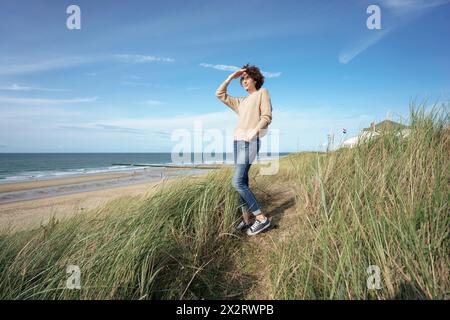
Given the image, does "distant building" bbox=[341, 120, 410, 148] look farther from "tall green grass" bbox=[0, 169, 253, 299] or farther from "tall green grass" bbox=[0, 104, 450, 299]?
"tall green grass" bbox=[0, 169, 253, 299]

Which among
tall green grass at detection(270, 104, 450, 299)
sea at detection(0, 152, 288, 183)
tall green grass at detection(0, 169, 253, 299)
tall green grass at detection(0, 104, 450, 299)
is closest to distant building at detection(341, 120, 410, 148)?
tall green grass at detection(0, 104, 450, 299)

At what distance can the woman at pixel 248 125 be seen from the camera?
2797 millimetres

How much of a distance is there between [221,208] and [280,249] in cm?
104

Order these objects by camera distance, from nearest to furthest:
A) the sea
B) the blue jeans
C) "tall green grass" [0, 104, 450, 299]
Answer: "tall green grass" [0, 104, 450, 299] → the blue jeans → the sea

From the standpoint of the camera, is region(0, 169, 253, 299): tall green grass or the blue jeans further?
the blue jeans

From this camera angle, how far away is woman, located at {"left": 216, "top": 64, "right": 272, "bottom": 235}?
2797mm

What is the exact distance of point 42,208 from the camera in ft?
33.8

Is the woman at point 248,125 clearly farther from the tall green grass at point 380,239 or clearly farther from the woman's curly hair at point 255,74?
the tall green grass at point 380,239

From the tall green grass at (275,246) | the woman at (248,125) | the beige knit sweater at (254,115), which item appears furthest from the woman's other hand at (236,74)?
the tall green grass at (275,246)

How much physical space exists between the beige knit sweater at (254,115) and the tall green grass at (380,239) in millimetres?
1108
